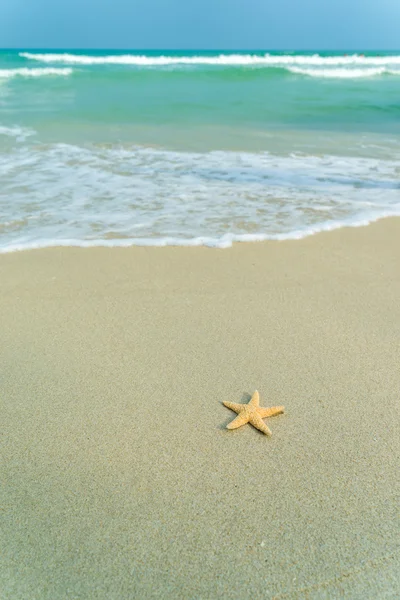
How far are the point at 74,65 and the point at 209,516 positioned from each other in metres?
33.0

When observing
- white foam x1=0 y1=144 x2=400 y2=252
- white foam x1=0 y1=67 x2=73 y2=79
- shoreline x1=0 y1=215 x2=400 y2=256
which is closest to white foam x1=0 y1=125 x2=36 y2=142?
white foam x1=0 y1=144 x2=400 y2=252

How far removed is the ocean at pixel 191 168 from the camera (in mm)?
4699

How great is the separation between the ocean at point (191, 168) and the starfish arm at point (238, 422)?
7.09 ft

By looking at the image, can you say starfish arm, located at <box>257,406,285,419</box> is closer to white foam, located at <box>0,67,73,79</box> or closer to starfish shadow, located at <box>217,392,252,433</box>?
starfish shadow, located at <box>217,392,252,433</box>

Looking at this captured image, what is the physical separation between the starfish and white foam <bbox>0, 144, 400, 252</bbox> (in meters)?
2.05

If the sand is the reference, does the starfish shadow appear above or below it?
below

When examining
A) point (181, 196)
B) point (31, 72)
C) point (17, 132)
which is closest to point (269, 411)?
point (181, 196)

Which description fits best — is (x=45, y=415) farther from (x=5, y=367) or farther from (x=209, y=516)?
(x=209, y=516)

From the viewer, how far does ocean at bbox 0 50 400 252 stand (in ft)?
15.4

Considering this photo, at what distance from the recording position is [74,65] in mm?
30859

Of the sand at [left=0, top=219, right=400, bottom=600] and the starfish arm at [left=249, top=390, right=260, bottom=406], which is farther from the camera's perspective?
the starfish arm at [left=249, top=390, right=260, bottom=406]

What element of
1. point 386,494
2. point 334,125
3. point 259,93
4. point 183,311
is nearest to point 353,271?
point 183,311

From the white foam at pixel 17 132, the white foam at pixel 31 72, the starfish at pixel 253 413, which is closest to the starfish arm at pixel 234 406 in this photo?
the starfish at pixel 253 413

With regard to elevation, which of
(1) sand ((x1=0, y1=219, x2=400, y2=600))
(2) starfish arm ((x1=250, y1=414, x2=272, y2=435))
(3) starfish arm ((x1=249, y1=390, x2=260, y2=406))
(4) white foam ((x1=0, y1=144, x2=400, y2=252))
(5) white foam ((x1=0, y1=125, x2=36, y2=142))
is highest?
(3) starfish arm ((x1=249, y1=390, x2=260, y2=406))
